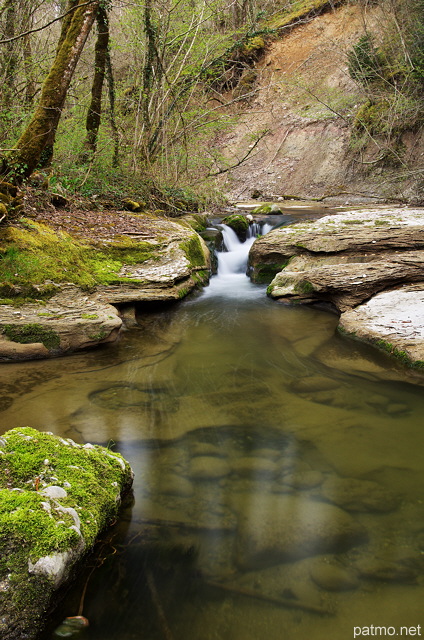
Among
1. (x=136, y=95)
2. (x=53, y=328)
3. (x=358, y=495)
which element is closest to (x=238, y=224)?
(x=136, y=95)

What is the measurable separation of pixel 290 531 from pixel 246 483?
1.64 feet

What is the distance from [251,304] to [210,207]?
7730 millimetres

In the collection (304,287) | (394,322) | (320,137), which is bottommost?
(394,322)

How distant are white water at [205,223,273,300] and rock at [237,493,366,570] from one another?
5.42 m

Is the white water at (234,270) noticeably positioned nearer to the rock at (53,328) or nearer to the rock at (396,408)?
the rock at (53,328)

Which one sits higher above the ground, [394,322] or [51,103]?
[51,103]

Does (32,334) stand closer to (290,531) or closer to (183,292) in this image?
(183,292)

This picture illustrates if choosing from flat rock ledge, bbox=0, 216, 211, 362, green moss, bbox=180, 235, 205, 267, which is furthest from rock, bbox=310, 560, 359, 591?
green moss, bbox=180, 235, 205, 267

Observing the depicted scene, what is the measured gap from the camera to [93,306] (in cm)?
536

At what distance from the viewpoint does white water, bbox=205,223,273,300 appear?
803 cm

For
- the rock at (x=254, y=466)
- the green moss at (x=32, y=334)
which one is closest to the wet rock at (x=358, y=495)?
the rock at (x=254, y=466)

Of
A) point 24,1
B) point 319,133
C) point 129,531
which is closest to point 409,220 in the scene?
point 129,531

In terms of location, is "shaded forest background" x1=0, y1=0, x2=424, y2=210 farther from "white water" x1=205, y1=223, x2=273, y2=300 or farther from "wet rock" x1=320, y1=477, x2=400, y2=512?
"wet rock" x1=320, y1=477, x2=400, y2=512

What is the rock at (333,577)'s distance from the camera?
200 centimetres
